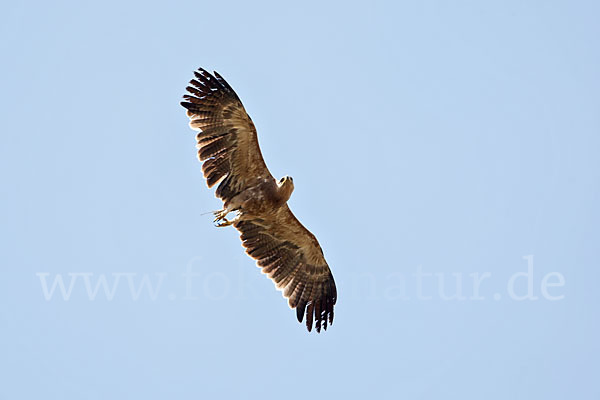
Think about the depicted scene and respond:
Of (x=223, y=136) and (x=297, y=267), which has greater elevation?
(x=223, y=136)

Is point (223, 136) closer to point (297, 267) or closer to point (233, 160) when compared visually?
point (233, 160)

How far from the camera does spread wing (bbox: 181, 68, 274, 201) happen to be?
1560 centimetres

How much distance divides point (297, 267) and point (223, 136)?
2.87 m

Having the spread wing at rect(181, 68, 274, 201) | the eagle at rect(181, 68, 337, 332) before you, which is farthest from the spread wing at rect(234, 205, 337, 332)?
the spread wing at rect(181, 68, 274, 201)

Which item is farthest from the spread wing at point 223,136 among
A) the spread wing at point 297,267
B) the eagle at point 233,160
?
the spread wing at point 297,267

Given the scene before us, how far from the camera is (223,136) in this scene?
15.6m

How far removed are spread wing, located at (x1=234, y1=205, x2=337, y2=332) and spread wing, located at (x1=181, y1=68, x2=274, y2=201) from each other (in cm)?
120

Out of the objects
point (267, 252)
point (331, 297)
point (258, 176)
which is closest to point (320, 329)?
point (331, 297)

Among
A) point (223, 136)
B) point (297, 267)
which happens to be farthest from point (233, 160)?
point (297, 267)

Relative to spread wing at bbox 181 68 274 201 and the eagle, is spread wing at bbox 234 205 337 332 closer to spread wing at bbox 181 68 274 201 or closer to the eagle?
the eagle

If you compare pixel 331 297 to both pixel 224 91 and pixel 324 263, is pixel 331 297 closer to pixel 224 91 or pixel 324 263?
pixel 324 263

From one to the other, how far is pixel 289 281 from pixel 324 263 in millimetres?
711

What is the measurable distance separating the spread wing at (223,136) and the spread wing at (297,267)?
3.94ft

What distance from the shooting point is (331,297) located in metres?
17.0
